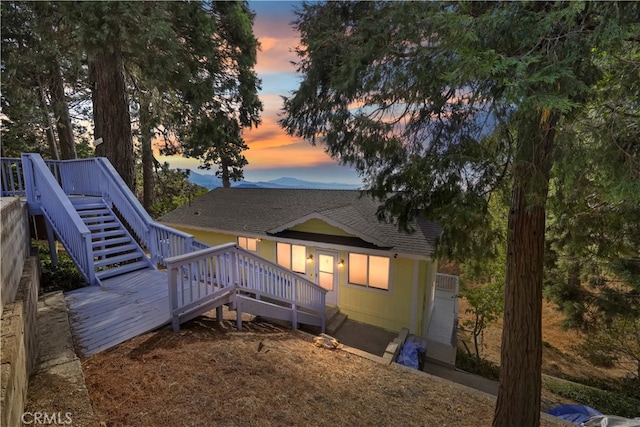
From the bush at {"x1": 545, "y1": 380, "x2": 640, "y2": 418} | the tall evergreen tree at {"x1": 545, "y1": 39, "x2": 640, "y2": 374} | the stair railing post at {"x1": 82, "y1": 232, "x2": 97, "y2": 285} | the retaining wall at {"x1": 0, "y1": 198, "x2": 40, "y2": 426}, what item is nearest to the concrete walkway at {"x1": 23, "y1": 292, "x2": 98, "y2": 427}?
the retaining wall at {"x1": 0, "y1": 198, "x2": 40, "y2": 426}

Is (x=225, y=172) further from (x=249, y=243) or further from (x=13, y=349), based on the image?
(x=13, y=349)

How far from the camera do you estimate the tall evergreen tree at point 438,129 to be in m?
2.89

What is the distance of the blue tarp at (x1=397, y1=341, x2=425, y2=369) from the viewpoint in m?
6.66

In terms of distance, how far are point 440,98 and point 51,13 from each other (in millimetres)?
6902

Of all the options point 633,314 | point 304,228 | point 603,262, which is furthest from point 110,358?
point 633,314

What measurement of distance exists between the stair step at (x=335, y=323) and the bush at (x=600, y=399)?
5.81 metres

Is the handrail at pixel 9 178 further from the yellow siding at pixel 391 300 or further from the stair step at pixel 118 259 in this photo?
the yellow siding at pixel 391 300

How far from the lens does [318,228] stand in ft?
30.8

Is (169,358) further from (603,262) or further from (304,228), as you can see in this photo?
(603,262)

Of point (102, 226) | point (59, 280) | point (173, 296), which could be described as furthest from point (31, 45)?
point (173, 296)

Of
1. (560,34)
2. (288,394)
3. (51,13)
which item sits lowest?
(288,394)

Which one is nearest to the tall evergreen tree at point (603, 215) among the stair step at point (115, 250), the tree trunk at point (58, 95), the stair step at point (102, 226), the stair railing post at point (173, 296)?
the stair railing post at point (173, 296)

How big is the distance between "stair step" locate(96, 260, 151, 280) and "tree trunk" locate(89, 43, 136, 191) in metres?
2.46

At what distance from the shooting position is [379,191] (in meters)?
4.66
